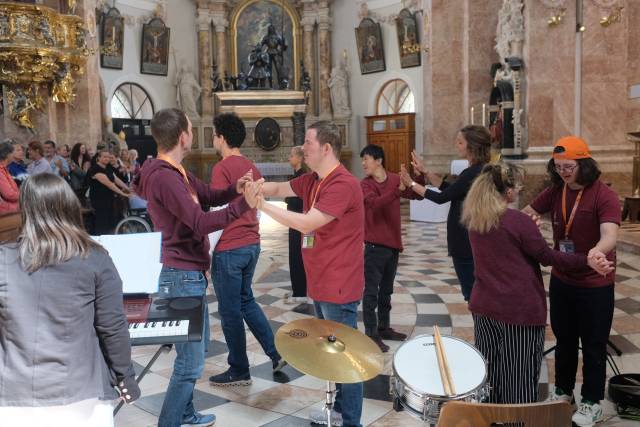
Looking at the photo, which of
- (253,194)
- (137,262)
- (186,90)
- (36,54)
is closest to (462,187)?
(253,194)

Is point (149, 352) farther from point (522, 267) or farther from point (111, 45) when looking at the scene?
point (111, 45)

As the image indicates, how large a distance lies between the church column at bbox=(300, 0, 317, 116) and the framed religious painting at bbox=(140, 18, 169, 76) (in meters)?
4.68

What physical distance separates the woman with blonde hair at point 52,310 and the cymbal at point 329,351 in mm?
642

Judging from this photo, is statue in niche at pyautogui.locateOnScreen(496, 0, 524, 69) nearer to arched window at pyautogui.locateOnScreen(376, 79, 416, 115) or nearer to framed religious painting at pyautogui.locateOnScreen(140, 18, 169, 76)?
arched window at pyautogui.locateOnScreen(376, 79, 416, 115)

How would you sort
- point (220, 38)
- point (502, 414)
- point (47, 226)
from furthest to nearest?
point (220, 38), point (47, 226), point (502, 414)

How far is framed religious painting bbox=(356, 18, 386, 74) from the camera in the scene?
19.8m

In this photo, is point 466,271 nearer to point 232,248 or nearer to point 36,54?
point 232,248

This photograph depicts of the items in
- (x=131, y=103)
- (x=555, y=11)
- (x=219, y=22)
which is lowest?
(x=131, y=103)

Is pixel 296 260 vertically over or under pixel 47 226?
under

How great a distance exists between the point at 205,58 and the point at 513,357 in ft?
64.2

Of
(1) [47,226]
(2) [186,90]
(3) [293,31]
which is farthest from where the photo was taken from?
(3) [293,31]

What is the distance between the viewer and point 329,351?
2.28 m

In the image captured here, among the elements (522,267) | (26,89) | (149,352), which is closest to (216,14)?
(26,89)

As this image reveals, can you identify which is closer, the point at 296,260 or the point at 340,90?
the point at 296,260
